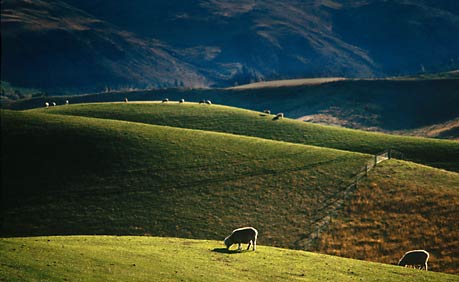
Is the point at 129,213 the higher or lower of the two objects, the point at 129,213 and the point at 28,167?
the lower

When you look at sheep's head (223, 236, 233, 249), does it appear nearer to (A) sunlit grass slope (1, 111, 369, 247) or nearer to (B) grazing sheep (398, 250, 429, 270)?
(B) grazing sheep (398, 250, 429, 270)

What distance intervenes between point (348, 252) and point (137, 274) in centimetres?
2892

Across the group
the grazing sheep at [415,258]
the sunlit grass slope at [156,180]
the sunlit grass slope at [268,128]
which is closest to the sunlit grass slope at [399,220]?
the sunlit grass slope at [156,180]

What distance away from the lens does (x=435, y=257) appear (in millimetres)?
55812

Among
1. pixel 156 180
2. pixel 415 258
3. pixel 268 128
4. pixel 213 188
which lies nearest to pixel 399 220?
pixel 415 258

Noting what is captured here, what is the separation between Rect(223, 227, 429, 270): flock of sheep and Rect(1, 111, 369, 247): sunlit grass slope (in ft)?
48.8

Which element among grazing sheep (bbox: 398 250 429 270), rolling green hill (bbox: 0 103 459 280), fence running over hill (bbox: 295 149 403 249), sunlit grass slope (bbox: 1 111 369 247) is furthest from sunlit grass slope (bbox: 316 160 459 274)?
grazing sheep (bbox: 398 250 429 270)

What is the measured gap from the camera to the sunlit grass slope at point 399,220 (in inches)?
2261

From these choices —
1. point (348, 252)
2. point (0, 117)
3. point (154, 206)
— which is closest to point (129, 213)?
point (154, 206)

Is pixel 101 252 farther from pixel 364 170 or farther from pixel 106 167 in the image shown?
pixel 364 170

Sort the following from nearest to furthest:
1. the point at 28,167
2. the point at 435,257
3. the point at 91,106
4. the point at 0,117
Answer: the point at 435,257 → the point at 28,167 → the point at 0,117 → the point at 91,106

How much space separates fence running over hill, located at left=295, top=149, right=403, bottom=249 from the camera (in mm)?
60112

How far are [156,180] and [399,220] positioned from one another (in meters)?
30.9

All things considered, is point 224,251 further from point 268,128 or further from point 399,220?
point 268,128
